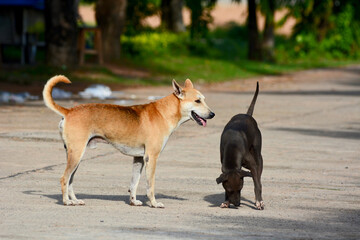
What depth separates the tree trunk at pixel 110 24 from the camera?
31875 millimetres

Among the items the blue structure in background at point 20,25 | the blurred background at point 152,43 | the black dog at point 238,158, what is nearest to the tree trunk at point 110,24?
the blurred background at point 152,43

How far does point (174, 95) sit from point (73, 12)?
1841 cm

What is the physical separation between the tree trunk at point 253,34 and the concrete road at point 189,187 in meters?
21.9

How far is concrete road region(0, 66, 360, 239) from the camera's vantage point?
7.70 metres

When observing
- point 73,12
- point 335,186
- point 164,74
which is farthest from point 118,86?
point 335,186

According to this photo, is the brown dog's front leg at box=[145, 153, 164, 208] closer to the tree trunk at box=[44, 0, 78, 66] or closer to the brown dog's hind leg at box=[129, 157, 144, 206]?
the brown dog's hind leg at box=[129, 157, 144, 206]

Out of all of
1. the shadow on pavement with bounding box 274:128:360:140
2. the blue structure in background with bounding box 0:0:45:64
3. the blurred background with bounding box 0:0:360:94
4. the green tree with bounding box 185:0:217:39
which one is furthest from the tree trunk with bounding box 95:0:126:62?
the shadow on pavement with bounding box 274:128:360:140

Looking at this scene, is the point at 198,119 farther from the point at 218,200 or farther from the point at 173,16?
the point at 173,16

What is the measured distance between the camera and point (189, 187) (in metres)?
10.2

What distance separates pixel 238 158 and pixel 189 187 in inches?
57.5

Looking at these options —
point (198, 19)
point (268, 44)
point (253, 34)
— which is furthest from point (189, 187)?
point (268, 44)

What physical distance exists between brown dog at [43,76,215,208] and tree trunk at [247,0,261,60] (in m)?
31.5

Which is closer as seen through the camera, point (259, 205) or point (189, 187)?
point (259, 205)

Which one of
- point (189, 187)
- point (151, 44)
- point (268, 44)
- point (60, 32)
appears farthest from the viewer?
point (268, 44)
